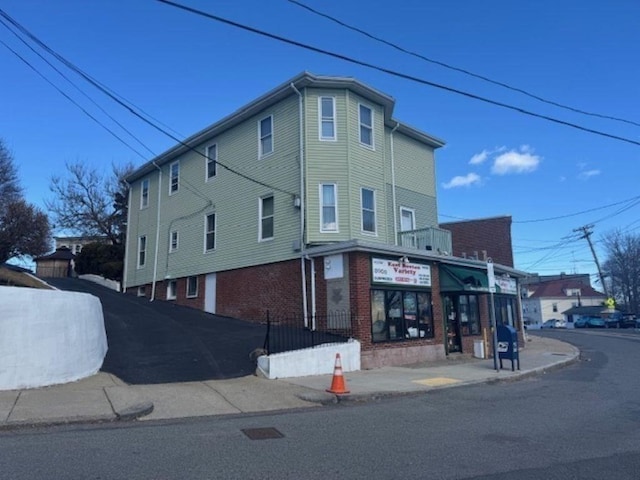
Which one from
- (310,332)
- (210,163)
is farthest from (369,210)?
(210,163)

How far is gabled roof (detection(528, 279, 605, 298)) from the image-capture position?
8938cm

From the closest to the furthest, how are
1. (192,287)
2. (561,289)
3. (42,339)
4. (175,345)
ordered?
(42,339) < (175,345) < (192,287) < (561,289)

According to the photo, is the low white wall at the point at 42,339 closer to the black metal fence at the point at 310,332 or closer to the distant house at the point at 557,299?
the black metal fence at the point at 310,332

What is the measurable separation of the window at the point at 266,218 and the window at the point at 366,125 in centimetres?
426

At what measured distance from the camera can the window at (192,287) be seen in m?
23.7

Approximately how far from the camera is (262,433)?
23.8 feet

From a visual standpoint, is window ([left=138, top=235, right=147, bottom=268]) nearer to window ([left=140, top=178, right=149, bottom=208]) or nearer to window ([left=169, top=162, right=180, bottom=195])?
window ([left=140, top=178, right=149, bottom=208])

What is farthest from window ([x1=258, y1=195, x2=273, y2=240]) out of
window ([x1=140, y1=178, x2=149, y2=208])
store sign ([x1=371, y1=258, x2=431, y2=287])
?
window ([x1=140, y1=178, x2=149, y2=208])

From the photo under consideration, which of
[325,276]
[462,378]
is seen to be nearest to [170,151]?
[325,276]

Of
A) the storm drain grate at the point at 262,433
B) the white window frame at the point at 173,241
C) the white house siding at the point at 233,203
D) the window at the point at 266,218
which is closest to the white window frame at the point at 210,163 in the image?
the white house siding at the point at 233,203

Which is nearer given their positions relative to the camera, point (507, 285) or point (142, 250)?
point (507, 285)

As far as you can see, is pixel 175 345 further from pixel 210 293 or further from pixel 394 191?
pixel 394 191

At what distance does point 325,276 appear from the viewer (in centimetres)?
1662

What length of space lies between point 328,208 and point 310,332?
4630 mm
